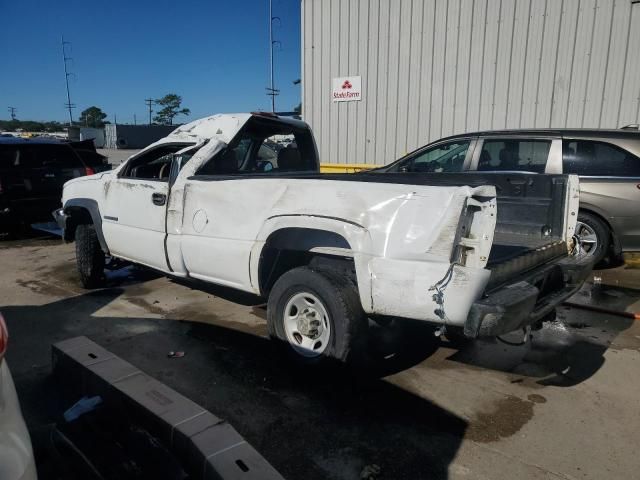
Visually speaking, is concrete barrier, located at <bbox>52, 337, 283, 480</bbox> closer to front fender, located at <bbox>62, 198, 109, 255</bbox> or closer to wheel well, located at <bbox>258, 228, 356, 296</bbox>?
wheel well, located at <bbox>258, 228, 356, 296</bbox>

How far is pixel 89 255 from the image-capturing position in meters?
5.60

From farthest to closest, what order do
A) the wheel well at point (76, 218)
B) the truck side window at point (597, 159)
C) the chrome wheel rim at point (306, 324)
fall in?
1. the truck side window at point (597, 159)
2. the wheel well at point (76, 218)
3. the chrome wheel rim at point (306, 324)

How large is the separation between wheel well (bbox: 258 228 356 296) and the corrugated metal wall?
7530 mm

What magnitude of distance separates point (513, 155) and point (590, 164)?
93cm

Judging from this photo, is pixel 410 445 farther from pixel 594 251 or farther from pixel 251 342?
pixel 594 251

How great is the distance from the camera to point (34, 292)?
5633mm

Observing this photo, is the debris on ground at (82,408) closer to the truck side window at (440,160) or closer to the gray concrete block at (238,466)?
the gray concrete block at (238,466)

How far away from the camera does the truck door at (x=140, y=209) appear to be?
4.52m

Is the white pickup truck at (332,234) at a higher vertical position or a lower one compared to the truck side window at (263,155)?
lower

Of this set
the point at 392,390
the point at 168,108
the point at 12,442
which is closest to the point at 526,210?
the point at 392,390

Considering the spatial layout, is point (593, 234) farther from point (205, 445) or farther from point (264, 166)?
point (205, 445)

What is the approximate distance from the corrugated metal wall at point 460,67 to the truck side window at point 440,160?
11.3 feet

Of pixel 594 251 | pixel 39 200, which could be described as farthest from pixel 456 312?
pixel 39 200

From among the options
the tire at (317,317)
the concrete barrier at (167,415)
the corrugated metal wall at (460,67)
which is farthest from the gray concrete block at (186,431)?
the corrugated metal wall at (460,67)
